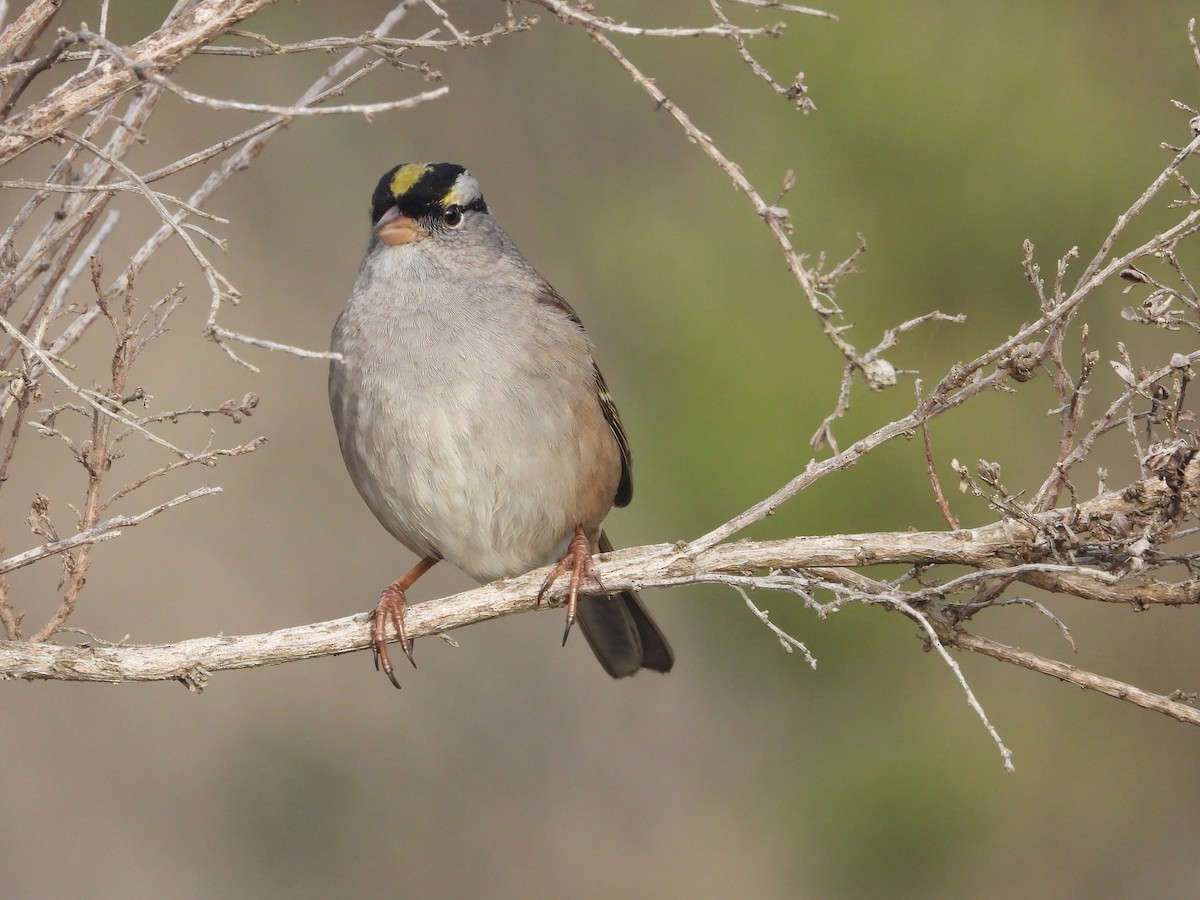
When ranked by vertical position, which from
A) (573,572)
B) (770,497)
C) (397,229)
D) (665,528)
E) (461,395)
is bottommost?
(665,528)

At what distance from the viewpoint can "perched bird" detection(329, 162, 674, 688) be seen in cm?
405

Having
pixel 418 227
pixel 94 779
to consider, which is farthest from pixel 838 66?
pixel 94 779

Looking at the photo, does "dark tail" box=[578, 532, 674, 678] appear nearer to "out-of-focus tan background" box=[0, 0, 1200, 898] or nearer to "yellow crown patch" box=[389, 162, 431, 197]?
"yellow crown patch" box=[389, 162, 431, 197]

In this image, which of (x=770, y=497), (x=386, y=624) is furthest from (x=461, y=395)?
(x=770, y=497)

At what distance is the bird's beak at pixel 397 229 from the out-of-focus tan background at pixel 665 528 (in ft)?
11.8

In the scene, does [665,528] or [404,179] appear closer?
[404,179]

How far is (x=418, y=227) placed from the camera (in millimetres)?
4270

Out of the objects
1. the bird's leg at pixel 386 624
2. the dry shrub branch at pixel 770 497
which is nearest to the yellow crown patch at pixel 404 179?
the dry shrub branch at pixel 770 497

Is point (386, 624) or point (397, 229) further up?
point (397, 229)

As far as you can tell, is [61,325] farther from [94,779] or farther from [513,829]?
[513,829]

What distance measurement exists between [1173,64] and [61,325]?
6.23 metres

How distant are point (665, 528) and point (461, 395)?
14.4ft

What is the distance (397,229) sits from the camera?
166 inches

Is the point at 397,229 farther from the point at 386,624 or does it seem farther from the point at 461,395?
the point at 386,624
